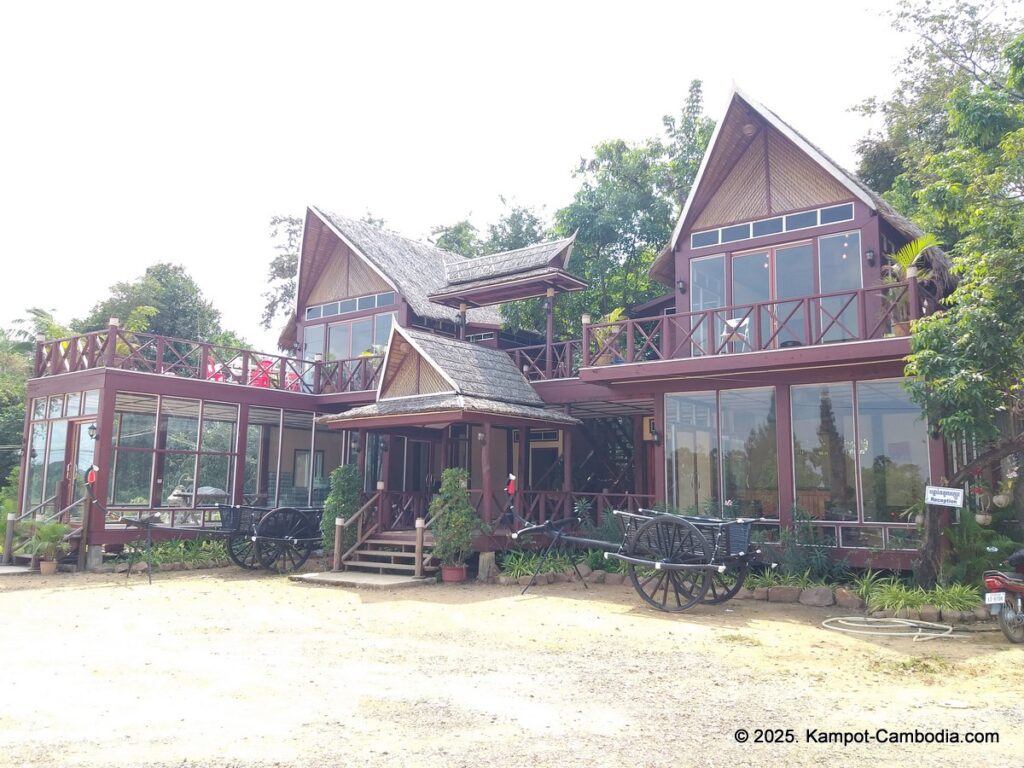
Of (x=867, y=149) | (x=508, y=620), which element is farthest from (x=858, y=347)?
(x=867, y=149)

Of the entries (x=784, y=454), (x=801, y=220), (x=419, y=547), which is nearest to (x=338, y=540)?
(x=419, y=547)

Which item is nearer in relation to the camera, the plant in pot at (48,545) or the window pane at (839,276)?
the window pane at (839,276)

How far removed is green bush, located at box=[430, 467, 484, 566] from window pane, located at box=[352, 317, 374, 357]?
757 cm

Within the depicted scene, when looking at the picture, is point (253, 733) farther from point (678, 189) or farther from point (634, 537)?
point (678, 189)

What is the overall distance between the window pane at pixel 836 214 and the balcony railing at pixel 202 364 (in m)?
9.91

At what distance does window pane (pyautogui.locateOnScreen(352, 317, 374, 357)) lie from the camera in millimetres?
20516

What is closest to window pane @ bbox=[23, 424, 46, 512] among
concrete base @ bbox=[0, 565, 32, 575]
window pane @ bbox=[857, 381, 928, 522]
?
concrete base @ bbox=[0, 565, 32, 575]

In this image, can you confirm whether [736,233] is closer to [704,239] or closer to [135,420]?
[704,239]

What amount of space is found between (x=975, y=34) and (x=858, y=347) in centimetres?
1528

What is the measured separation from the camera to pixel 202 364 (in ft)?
56.3

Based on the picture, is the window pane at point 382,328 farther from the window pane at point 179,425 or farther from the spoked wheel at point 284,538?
the spoked wheel at point 284,538

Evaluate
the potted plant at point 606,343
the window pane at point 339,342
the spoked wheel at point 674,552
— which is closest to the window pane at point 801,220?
the potted plant at point 606,343

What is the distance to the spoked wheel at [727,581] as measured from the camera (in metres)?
10.6

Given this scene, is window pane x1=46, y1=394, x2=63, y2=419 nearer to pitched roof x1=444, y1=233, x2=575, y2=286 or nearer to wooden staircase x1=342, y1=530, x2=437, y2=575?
wooden staircase x1=342, y1=530, x2=437, y2=575
